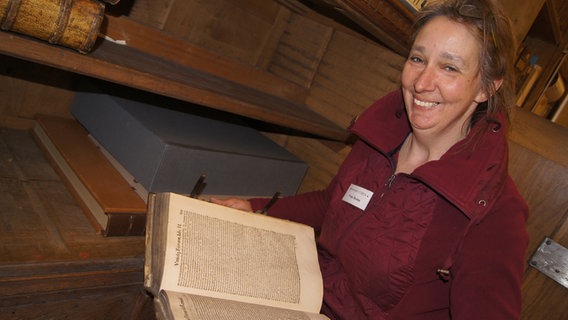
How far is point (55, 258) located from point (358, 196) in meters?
0.83

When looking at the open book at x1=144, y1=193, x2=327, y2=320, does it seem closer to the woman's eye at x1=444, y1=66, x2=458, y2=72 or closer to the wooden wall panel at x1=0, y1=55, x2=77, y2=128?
the woman's eye at x1=444, y1=66, x2=458, y2=72

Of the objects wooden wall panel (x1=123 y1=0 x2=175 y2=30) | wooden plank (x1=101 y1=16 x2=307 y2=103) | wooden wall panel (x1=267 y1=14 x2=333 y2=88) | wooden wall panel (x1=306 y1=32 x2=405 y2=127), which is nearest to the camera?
wooden plank (x1=101 y1=16 x2=307 y2=103)

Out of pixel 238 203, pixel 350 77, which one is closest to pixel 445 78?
pixel 238 203

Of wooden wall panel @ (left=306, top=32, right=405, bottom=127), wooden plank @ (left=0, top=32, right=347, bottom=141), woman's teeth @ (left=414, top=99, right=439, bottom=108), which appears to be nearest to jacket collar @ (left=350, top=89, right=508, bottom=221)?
woman's teeth @ (left=414, top=99, right=439, bottom=108)

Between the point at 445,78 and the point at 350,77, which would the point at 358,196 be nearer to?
the point at 445,78

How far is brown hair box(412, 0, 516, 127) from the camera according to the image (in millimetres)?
1013

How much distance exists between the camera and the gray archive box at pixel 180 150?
52.7 inches

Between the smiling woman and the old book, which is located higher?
the smiling woman

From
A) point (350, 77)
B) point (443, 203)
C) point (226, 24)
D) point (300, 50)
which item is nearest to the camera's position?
point (443, 203)

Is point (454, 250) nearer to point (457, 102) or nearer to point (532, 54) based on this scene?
point (457, 102)

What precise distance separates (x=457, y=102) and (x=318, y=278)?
58 centimetres

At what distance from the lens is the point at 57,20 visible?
2.89ft

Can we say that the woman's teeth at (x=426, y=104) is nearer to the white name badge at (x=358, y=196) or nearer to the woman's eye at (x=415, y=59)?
the woman's eye at (x=415, y=59)

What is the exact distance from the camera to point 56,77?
1.69 m
